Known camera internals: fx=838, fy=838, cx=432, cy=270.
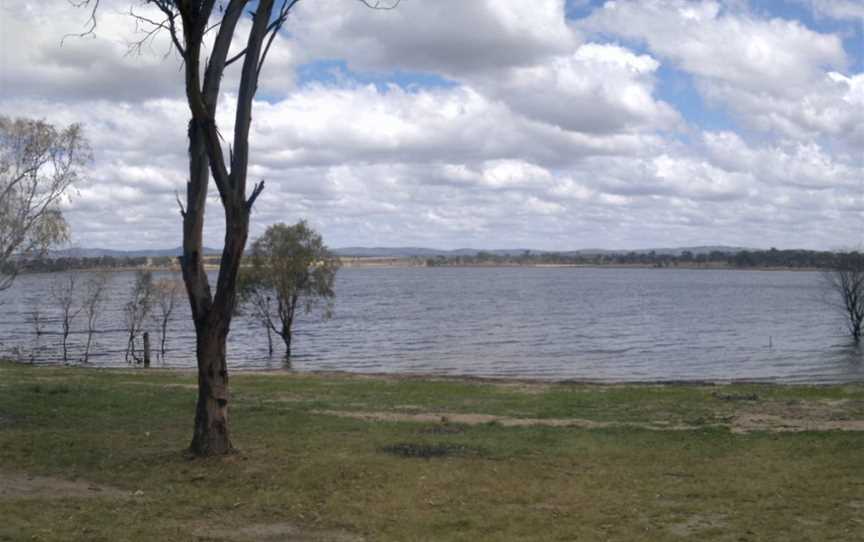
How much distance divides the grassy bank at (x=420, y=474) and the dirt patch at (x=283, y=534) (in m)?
0.03

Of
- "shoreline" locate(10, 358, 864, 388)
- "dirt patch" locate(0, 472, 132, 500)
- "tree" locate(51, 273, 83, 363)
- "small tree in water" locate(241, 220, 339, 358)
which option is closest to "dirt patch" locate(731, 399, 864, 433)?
"shoreline" locate(10, 358, 864, 388)

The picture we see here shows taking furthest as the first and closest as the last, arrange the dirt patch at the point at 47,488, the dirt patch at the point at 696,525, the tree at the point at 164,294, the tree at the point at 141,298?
1. the tree at the point at 164,294
2. the tree at the point at 141,298
3. the dirt patch at the point at 47,488
4. the dirt patch at the point at 696,525

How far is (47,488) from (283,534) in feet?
11.1

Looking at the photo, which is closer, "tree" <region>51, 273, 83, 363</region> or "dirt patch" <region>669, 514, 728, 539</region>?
"dirt patch" <region>669, 514, 728, 539</region>

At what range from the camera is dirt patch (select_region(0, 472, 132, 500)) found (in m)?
9.62

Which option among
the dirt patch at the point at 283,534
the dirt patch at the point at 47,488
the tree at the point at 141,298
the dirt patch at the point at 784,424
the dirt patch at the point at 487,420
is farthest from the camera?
the tree at the point at 141,298

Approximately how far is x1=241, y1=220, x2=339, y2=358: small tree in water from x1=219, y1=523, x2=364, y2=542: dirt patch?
42.4 meters

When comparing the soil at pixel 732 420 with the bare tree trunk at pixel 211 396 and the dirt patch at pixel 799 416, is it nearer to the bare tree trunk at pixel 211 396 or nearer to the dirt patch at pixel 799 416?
the dirt patch at pixel 799 416

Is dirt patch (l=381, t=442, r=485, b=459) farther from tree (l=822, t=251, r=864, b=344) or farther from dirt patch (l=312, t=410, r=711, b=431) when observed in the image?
tree (l=822, t=251, r=864, b=344)

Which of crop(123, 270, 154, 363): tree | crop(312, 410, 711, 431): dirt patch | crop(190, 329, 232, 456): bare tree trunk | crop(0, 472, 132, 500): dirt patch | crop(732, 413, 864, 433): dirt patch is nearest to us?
crop(0, 472, 132, 500): dirt patch

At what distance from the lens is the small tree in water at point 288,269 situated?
5084cm

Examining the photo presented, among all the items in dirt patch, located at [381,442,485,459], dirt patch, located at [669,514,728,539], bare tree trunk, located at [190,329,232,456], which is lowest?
dirt patch, located at [381,442,485,459]

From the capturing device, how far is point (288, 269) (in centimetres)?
Result: 5088

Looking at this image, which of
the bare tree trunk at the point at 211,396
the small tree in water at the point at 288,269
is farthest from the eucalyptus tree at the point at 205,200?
the small tree in water at the point at 288,269
